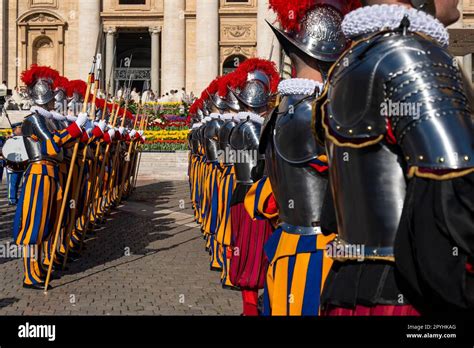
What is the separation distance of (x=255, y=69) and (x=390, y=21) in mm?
6353

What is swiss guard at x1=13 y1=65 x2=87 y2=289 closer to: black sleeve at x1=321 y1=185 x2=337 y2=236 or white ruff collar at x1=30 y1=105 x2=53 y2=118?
white ruff collar at x1=30 y1=105 x2=53 y2=118

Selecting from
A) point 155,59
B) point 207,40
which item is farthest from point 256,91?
point 155,59

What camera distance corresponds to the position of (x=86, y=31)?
46406 mm

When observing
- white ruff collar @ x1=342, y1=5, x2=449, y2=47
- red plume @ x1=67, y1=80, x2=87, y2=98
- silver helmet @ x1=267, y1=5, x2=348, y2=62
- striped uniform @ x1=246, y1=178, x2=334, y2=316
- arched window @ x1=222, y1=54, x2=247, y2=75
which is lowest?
striped uniform @ x1=246, y1=178, x2=334, y2=316

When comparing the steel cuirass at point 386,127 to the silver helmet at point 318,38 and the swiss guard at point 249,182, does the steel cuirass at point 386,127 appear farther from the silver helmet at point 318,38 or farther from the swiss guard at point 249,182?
the swiss guard at point 249,182

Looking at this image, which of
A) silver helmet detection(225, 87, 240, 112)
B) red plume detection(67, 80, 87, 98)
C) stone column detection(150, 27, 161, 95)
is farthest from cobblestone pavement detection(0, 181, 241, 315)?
stone column detection(150, 27, 161, 95)

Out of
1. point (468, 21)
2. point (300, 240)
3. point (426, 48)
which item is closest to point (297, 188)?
point (300, 240)

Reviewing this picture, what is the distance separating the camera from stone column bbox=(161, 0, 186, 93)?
46.2 meters

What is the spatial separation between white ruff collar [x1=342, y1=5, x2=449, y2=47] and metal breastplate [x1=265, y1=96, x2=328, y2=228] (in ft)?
3.77

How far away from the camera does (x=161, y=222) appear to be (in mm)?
16078

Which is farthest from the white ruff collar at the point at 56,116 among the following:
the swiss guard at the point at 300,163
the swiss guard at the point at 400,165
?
the swiss guard at the point at 400,165

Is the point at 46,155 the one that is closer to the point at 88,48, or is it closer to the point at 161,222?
the point at 161,222

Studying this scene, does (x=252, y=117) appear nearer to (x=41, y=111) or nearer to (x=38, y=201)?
(x=38, y=201)

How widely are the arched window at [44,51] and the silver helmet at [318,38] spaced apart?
1834 inches
